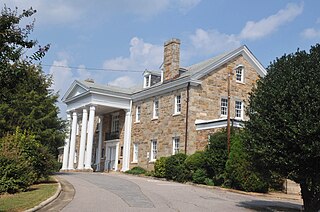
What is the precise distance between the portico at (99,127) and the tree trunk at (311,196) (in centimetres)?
2295

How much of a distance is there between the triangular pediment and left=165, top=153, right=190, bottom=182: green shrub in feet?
41.3

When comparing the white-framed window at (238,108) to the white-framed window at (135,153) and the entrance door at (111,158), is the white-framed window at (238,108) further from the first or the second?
the entrance door at (111,158)

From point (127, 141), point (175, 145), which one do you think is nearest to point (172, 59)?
point (175, 145)

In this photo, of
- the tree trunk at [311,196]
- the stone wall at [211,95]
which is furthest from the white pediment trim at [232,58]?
the tree trunk at [311,196]

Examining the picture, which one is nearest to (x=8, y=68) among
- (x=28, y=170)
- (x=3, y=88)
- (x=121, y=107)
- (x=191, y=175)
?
(x=3, y=88)

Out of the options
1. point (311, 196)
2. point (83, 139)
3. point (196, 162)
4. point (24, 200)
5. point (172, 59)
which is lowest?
point (24, 200)

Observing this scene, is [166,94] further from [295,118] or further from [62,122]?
[295,118]

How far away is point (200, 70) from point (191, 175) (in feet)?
27.9

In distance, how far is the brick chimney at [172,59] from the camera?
110 ft

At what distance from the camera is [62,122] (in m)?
27.6

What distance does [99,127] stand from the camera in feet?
140

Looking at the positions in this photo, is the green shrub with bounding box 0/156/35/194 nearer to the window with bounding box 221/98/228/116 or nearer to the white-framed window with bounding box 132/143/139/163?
A: the window with bounding box 221/98/228/116

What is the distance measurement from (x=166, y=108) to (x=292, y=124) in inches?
787

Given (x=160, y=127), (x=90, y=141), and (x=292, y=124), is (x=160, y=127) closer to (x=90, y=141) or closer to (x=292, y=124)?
(x=90, y=141)
